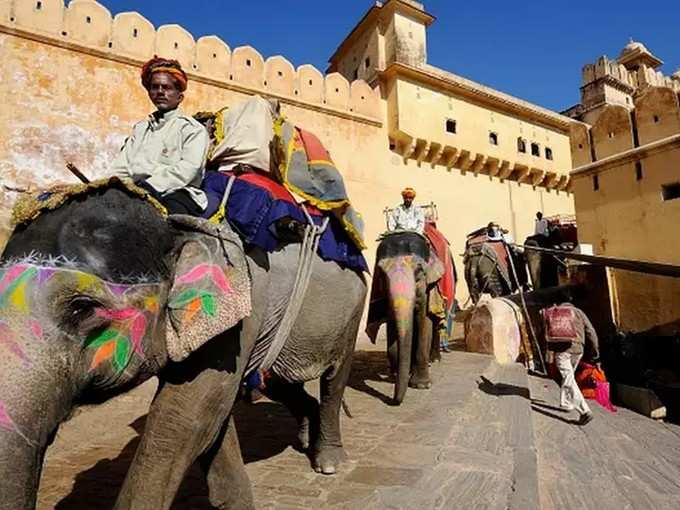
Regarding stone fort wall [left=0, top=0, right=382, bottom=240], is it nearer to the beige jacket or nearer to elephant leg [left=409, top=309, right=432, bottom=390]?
elephant leg [left=409, top=309, right=432, bottom=390]

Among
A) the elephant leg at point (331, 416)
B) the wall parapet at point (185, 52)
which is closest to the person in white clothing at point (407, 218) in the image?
the elephant leg at point (331, 416)

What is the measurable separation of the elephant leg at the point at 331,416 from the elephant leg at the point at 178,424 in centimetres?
129

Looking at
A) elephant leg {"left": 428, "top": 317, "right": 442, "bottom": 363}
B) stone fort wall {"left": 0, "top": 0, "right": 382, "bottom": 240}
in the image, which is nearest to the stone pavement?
elephant leg {"left": 428, "top": 317, "right": 442, "bottom": 363}

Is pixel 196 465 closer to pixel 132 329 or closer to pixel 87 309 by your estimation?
pixel 132 329

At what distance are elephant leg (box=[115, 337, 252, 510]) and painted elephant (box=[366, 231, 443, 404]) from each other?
2710 millimetres

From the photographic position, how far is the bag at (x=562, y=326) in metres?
5.93

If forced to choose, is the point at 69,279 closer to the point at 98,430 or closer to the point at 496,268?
the point at 98,430

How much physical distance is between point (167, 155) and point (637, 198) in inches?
420

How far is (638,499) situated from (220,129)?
176 inches

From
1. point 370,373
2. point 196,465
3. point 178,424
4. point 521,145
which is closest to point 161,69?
point 178,424

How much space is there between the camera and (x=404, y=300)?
469 cm

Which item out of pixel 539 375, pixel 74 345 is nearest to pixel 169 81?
pixel 74 345

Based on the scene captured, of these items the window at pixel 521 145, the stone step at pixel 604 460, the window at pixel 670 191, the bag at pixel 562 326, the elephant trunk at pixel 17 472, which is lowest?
the stone step at pixel 604 460

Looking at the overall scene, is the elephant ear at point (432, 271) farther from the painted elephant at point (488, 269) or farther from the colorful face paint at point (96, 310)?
the painted elephant at point (488, 269)
